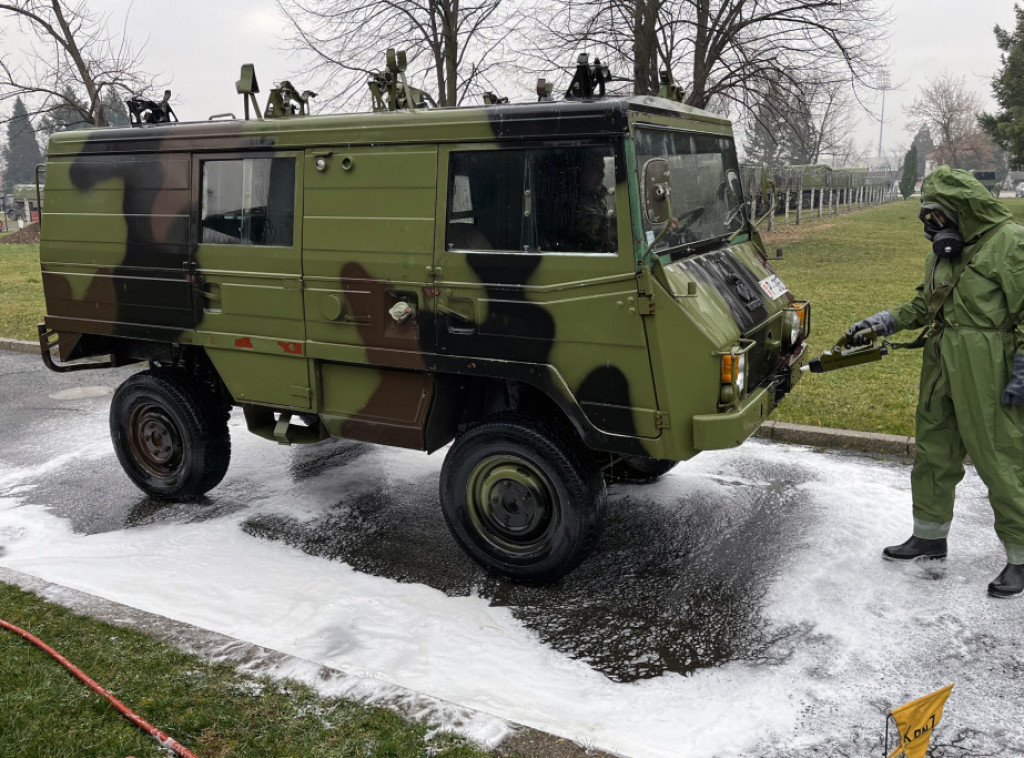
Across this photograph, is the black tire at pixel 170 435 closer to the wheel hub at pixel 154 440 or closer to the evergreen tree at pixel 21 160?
the wheel hub at pixel 154 440

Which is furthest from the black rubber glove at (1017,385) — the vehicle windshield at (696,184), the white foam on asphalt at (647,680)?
the vehicle windshield at (696,184)

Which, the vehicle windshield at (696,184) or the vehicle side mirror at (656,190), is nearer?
the vehicle side mirror at (656,190)

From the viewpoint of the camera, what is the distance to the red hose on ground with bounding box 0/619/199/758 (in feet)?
10.5

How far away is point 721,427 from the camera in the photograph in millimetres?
4094

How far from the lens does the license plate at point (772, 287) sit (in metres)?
5.10

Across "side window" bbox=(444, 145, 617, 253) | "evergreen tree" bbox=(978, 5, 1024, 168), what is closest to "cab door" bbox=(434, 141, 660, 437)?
"side window" bbox=(444, 145, 617, 253)

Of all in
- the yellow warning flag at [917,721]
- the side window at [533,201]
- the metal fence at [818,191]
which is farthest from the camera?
the metal fence at [818,191]

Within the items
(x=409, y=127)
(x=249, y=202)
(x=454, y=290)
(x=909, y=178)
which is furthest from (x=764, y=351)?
(x=909, y=178)

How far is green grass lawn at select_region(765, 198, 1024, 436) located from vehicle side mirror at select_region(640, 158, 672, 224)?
148 inches

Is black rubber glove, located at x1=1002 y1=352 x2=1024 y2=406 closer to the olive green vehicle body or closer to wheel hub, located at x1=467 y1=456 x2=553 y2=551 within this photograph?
the olive green vehicle body

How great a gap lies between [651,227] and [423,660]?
226cm

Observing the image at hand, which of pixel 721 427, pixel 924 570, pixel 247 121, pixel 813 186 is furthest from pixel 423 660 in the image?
pixel 813 186

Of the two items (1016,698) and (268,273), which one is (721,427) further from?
(268,273)

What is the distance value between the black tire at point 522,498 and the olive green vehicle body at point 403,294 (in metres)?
0.22
